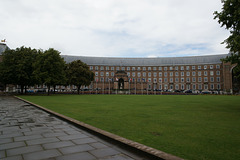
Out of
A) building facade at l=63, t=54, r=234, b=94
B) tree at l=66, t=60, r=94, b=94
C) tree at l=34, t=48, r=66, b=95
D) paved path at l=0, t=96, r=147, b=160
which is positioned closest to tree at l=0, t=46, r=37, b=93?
tree at l=34, t=48, r=66, b=95

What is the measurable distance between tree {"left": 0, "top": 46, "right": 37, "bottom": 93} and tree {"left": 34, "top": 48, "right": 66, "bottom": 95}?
9.37 ft

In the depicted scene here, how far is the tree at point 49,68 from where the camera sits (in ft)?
131

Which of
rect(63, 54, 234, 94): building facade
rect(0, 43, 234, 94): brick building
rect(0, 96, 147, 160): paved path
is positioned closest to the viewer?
rect(0, 96, 147, 160): paved path

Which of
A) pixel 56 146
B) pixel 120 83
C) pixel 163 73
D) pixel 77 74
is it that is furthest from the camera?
pixel 163 73

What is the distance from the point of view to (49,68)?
1657 inches

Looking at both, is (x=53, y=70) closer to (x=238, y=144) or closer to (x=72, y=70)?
(x=72, y=70)

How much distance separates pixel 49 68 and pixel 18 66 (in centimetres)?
661

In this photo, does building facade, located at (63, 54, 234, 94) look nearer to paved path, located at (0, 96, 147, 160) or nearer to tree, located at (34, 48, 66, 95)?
tree, located at (34, 48, 66, 95)

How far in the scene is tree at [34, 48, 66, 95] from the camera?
39922 mm

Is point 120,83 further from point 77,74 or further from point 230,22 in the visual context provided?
point 230,22

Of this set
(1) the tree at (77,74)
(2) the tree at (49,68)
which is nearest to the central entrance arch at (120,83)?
(1) the tree at (77,74)

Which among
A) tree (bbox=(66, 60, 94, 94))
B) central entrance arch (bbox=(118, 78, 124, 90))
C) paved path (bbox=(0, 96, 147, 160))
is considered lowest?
paved path (bbox=(0, 96, 147, 160))

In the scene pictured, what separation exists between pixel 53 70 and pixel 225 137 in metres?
41.6

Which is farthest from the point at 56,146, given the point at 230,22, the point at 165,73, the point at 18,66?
the point at 165,73
